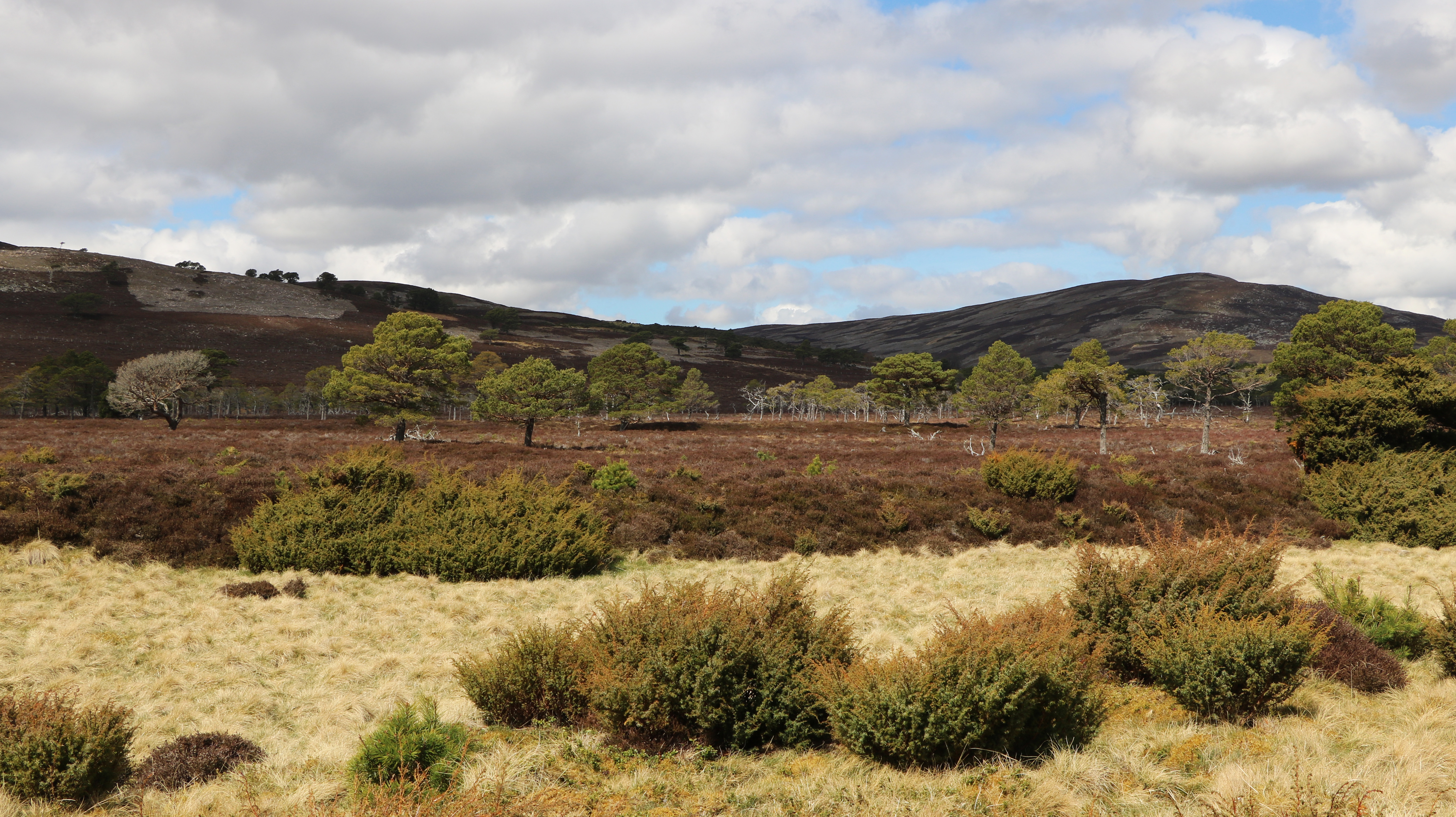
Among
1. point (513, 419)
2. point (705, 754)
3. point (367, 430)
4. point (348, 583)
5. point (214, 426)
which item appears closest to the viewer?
point (705, 754)

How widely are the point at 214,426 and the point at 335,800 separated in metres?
61.3

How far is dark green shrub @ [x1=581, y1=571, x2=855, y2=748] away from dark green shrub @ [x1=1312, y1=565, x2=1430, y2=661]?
7946 millimetres

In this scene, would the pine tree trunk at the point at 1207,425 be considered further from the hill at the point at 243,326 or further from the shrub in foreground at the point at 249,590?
the hill at the point at 243,326

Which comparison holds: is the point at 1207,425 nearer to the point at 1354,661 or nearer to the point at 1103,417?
the point at 1103,417

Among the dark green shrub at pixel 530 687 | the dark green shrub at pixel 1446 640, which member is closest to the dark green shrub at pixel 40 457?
the dark green shrub at pixel 530 687

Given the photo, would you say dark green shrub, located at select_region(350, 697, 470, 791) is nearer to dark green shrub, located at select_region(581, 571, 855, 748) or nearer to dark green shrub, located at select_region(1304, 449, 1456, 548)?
dark green shrub, located at select_region(581, 571, 855, 748)

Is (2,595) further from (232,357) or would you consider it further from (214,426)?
(232,357)

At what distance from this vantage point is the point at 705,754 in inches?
268

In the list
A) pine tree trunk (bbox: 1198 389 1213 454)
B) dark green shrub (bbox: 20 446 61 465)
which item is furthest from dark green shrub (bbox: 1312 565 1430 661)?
dark green shrub (bbox: 20 446 61 465)

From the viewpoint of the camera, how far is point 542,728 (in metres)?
7.62

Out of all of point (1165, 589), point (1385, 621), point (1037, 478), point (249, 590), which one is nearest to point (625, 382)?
point (1037, 478)

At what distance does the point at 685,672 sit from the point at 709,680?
0.25 metres

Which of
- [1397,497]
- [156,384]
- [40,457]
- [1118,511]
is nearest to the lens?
[1397,497]

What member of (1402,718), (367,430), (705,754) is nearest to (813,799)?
(705,754)
